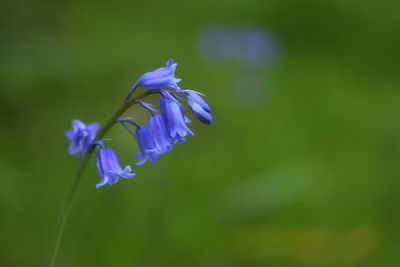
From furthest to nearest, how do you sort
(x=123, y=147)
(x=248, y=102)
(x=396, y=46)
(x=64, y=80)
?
1. (x=396, y=46)
2. (x=248, y=102)
3. (x=64, y=80)
4. (x=123, y=147)

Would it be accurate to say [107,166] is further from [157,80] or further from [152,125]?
[157,80]

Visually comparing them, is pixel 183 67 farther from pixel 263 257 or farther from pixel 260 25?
pixel 263 257

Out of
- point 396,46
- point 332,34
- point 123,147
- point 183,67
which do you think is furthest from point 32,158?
point 396,46

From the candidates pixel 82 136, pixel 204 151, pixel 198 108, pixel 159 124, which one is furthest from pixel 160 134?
pixel 204 151

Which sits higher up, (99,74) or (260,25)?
(260,25)

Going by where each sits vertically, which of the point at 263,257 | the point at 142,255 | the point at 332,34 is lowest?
the point at 263,257

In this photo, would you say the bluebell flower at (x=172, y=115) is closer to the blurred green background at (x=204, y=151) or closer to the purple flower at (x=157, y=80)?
the purple flower at (x=157, y=80)

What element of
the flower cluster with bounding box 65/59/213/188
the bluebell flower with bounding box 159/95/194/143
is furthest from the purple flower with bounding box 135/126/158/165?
the bluebell flower with bounding box 159/95/194/143

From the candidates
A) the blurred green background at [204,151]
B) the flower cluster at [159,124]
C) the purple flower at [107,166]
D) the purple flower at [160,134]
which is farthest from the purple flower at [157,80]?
the blurred green background at [204,151]
